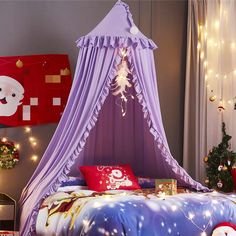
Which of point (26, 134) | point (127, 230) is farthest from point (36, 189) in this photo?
point (127, 230)

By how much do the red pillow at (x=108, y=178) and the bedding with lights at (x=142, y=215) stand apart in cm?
90

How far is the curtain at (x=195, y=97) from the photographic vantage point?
5.37m

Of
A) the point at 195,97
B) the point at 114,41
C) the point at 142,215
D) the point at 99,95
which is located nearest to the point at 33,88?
the point at 99,95

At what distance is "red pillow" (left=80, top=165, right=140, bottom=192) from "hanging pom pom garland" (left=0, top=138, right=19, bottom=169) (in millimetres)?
841

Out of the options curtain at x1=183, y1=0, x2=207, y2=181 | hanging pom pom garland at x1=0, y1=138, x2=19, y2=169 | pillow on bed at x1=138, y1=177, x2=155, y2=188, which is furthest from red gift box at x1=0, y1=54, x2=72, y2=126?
curtain at x1=183, y1=0, x2=207, y2=181

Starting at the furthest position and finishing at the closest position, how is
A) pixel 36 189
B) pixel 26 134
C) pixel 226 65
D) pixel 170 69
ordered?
pixel 170 69 → pixel 26 134 → pixel 226 65 → pixel 36 189

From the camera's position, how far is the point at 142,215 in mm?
3215

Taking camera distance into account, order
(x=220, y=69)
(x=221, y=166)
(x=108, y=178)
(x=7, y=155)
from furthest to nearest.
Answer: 1. (x=7, y=155)
2. (x=220, y=69)
3. (x=108, y=178)
4. (x=221, y=166)

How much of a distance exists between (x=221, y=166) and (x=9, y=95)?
243cm

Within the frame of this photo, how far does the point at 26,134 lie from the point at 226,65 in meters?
2.33

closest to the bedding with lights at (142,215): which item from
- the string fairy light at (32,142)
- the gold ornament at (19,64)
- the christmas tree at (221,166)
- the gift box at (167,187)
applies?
the gift box at (167,187)

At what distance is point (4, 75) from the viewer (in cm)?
527

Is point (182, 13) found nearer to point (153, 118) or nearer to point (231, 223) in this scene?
point (153, 118)

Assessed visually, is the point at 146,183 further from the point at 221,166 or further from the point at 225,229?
the point at 225,229
